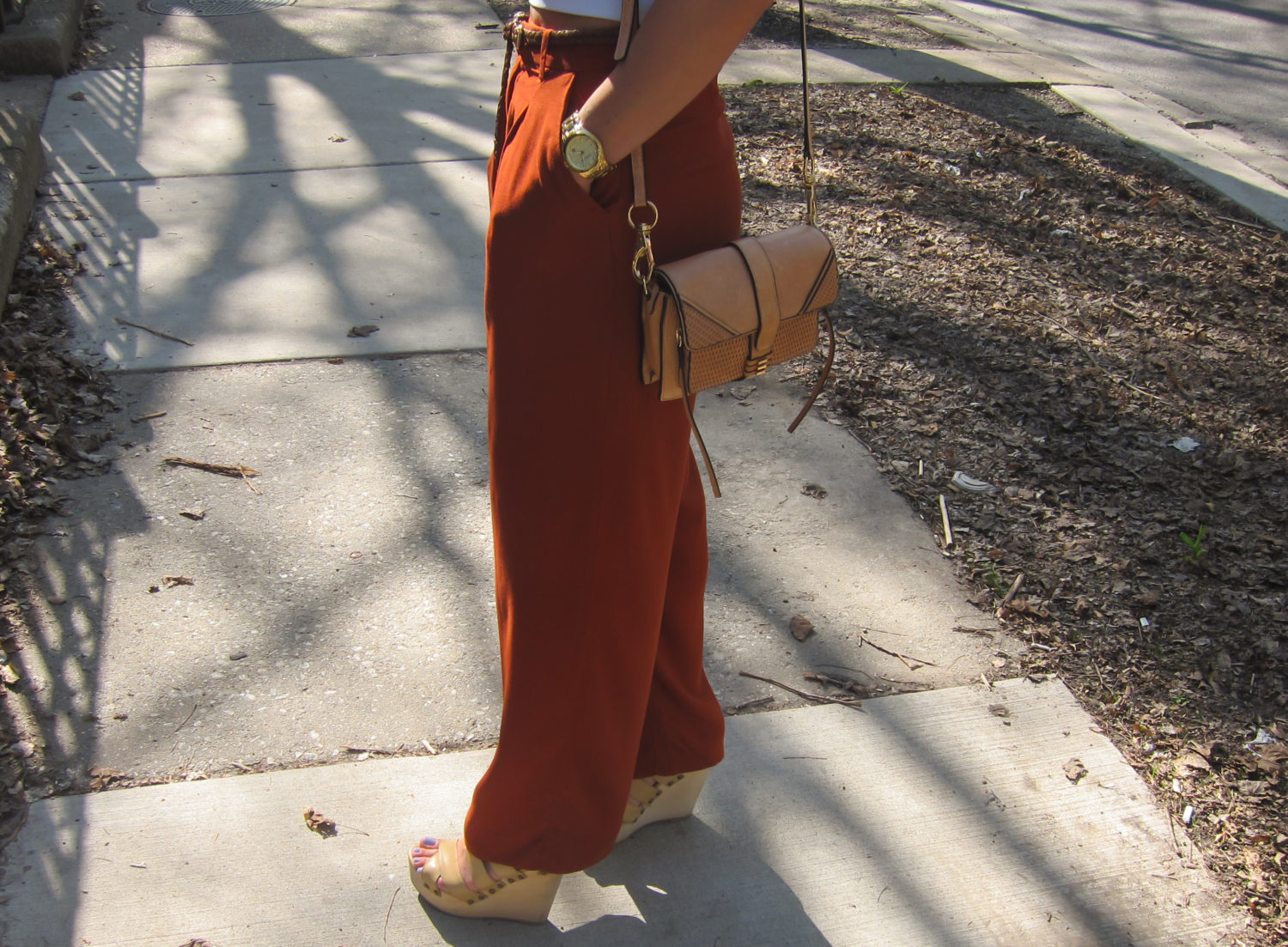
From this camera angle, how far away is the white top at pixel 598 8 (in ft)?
4.57

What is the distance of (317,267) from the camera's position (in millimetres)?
4246

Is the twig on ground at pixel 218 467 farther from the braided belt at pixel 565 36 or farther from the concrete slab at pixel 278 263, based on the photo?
the braided belt at pixel 565 36

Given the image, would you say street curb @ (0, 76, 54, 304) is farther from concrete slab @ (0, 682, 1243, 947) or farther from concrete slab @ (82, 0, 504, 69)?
concrete slab @ (0, 682, 1243, 947)

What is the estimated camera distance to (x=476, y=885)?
1868mm

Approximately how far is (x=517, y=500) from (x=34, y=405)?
228 cm

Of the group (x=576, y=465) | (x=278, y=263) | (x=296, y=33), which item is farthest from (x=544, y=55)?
(x=296, y=33)

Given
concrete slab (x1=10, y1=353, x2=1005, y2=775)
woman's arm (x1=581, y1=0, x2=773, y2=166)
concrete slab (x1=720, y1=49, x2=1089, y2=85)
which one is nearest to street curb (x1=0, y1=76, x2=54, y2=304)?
concrete slab (x1=10, y1=353, x2=1005, y2=775)

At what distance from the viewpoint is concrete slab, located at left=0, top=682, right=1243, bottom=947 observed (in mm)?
1919

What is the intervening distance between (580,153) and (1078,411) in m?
2.72

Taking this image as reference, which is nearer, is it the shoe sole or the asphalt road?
the shoe sole

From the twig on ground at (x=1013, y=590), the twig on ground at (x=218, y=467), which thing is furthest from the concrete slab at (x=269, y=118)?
the twig on ground at (x=1013, y=590)

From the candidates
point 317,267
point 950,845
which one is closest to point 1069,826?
point 950,845

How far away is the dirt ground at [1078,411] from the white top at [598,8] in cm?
180

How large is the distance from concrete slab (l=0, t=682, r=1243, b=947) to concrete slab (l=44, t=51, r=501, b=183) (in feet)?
12.3
